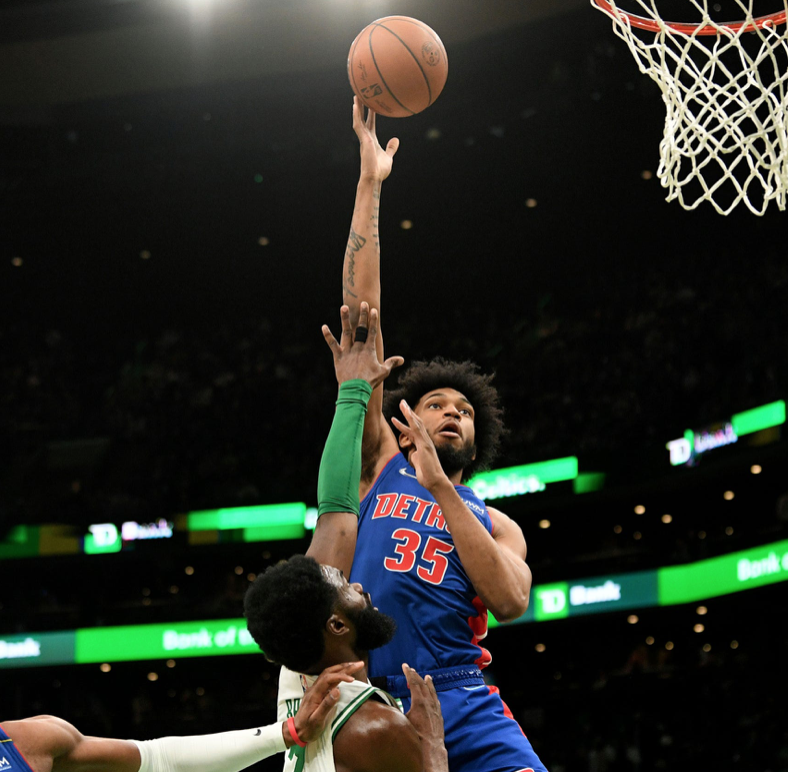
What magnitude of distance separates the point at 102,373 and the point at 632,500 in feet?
30.4

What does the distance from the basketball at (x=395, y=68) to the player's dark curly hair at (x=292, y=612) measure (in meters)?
1.92

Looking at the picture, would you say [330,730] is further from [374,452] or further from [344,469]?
[374,452]

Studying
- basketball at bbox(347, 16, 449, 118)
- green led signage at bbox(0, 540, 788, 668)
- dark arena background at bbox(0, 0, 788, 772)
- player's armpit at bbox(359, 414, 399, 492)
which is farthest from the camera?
dark arena background at bbox(0, 0, 788, 772)

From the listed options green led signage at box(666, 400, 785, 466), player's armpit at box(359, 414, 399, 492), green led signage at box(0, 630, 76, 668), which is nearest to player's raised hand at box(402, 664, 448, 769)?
player's armpit at box(359, 414, 399, 492)

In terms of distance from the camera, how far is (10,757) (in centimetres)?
244

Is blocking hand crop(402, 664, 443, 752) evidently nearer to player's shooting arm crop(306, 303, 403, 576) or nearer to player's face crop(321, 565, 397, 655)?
player's face crop(321, 565, 397, 655)

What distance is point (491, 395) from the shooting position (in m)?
3.85

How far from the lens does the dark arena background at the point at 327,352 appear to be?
12867 millimetres

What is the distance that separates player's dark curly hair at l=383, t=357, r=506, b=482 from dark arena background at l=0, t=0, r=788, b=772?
8.89 metres

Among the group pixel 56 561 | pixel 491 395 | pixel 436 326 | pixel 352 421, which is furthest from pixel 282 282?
pixel 352 421

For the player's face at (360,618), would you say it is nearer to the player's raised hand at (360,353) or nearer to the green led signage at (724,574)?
the player's raised hand at (360,353)

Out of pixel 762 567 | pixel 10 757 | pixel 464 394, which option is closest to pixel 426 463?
pixel 464 394

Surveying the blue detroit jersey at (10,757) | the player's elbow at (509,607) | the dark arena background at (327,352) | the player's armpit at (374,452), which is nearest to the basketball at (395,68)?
the player's armpit at (374,452)

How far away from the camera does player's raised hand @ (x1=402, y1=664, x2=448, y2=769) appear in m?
2.53
